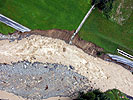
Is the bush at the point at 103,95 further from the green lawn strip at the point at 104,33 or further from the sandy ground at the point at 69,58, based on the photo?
the green lawn strip at the point at 104,33

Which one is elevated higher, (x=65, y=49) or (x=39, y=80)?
(x=65, y=49)

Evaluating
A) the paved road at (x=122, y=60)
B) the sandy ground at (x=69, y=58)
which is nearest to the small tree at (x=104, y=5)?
the paved road at (x=122, y=60)

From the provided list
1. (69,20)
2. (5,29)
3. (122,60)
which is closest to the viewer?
(5,29)

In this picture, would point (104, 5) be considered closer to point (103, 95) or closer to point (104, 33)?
A: point (104, 33)

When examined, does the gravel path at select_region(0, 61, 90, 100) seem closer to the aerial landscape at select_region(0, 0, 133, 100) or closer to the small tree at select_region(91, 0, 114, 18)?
the aerial landscape at select_region(0, 0, 133, 100)

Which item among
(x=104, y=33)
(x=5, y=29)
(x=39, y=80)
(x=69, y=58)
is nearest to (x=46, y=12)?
(x=5, y=29)

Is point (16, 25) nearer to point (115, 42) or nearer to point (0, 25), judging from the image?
point (0, 25)

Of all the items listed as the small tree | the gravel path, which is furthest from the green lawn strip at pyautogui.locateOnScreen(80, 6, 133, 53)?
the gravel path
